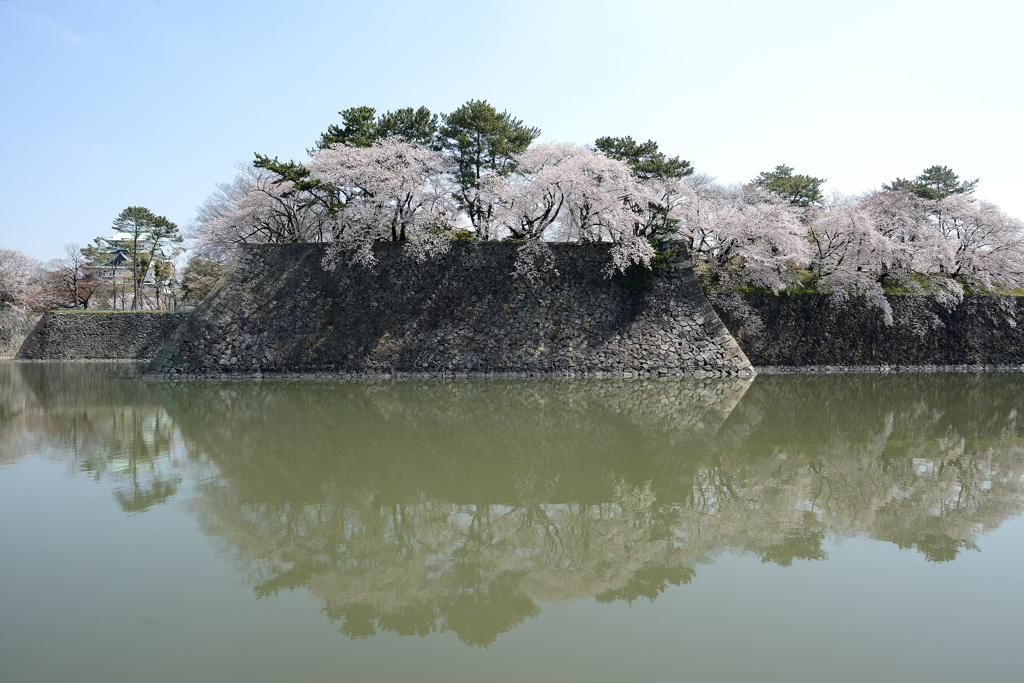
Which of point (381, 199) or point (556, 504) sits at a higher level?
point (381, 199)

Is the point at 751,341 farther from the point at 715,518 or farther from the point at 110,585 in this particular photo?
the point at 110,585

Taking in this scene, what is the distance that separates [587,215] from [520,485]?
14323 mm

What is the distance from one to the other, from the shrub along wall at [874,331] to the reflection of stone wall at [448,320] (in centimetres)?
277

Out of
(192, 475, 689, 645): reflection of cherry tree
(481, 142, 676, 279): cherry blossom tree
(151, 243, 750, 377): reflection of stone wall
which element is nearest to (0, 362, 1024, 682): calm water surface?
(192, 475, 689, 645): reflection of cherry tree

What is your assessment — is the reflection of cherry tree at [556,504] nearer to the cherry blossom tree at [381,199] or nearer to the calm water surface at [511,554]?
the calm water surface at [511,554]

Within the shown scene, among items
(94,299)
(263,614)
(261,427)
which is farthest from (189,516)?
(94,299)

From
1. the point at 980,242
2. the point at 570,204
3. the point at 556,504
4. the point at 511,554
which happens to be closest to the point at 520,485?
the point at 556,504

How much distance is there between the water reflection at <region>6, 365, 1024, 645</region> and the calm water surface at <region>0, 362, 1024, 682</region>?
31 millimetres

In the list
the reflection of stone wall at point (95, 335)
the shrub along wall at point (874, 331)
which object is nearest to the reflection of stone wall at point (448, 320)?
the shrub along wall at point (874, 331)

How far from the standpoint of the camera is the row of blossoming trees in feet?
59.8

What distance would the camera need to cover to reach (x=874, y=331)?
68.3 feet

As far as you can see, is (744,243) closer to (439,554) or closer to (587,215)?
(587,215)

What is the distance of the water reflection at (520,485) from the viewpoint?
358cm

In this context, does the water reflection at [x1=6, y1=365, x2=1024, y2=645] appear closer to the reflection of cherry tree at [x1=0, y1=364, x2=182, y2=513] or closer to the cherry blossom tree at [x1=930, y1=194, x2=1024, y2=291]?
the reflection of cherry tree at [x1=0, y1=364, x2=182, y2=513]
